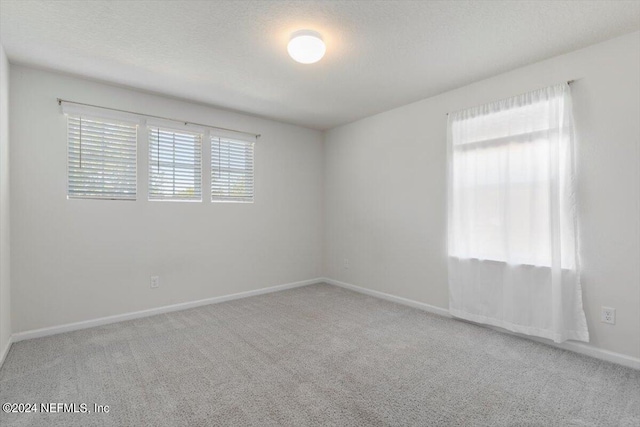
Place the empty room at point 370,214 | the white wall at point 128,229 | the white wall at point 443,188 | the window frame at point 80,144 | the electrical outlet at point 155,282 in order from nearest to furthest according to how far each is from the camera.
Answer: the empty room at point 370,214 < the white wall at point 443,188 < the white wall at point 128,229 < the window frame at point 80,144 < the electrical outlet at point 155,282

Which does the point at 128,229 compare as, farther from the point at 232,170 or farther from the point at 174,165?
the point at 232,170

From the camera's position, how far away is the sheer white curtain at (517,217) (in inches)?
105

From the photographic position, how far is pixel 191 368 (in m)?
2.38

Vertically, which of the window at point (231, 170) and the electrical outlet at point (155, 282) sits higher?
the window at point (231, 170)

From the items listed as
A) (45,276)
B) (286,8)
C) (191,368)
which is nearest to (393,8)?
(286,8)

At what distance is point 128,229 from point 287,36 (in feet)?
8.61

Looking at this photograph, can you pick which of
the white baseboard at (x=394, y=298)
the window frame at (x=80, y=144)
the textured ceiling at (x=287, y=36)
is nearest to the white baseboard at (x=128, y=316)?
the white baseboard at (x=394, y=298)

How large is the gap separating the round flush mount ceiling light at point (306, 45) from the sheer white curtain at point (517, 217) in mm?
1811

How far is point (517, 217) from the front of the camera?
2939 millimetres

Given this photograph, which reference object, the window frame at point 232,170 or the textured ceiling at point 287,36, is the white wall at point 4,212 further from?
the window frame at point 232,170

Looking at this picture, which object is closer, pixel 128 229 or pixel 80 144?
pixel 80 144

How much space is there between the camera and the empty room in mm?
2078

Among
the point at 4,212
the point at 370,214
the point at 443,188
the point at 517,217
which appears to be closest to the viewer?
the point at 4,212

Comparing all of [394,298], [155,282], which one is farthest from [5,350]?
[394,298]
